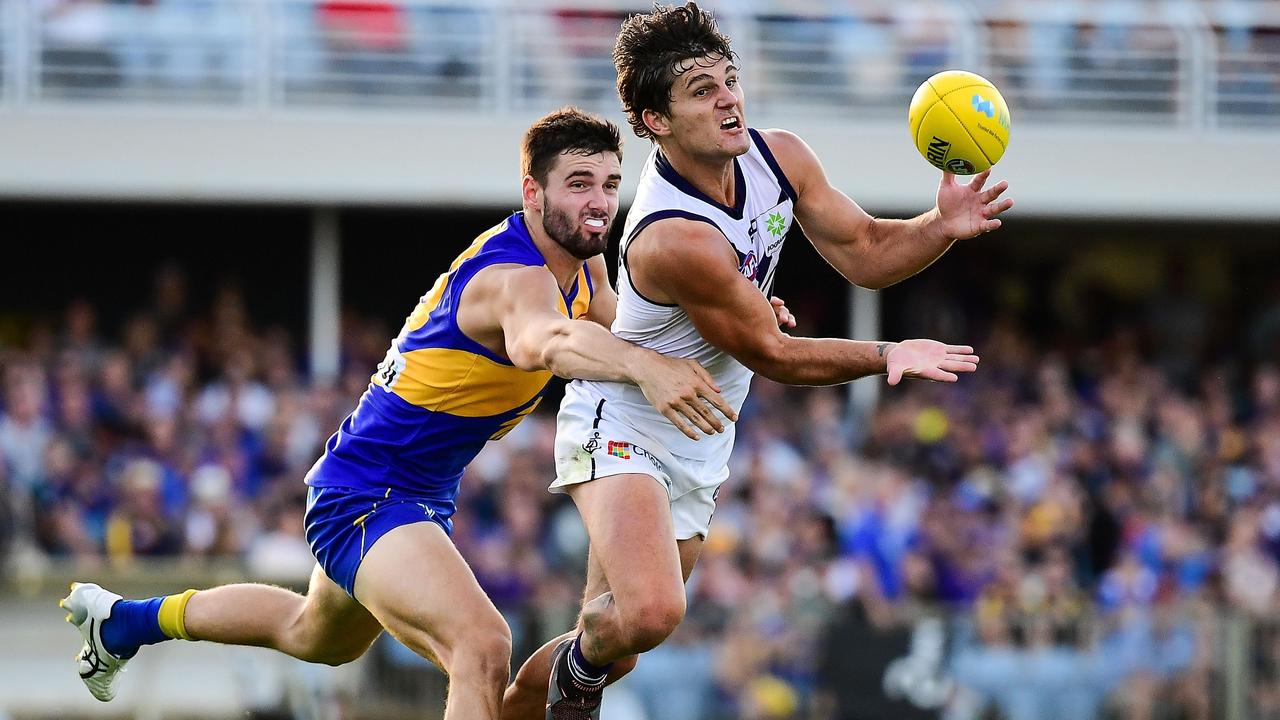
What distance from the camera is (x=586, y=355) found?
5.62 metres

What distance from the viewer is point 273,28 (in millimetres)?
16250

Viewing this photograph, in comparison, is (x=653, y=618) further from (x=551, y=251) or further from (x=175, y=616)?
(x=175, y=616)

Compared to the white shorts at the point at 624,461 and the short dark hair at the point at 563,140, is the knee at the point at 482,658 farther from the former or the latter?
the short dark hair at the point at 563,140

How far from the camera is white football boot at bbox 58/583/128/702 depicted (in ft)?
23.7

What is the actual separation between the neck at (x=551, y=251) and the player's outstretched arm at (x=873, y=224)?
87 cm

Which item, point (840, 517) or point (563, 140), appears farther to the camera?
point (840, 517)

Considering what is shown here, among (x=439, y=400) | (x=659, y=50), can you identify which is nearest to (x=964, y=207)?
(x=659, y=50)

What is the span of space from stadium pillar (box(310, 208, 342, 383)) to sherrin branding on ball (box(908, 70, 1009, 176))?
10.7 m

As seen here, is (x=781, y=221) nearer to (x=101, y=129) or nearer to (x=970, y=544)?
(x=970, y=544)

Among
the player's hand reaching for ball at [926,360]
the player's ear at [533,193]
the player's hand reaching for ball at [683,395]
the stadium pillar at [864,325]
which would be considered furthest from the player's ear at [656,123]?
the stadium pillar at [864,325]

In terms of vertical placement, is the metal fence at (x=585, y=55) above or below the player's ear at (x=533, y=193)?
above

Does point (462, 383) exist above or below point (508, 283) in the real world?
below

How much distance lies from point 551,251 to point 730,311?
2.44ft

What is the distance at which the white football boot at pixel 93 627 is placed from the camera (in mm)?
7238
